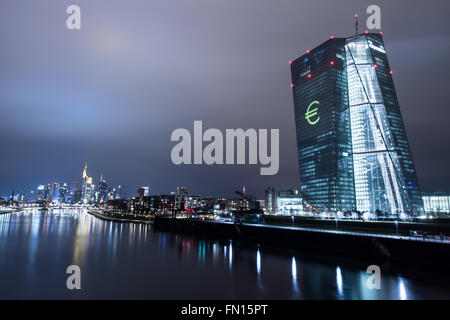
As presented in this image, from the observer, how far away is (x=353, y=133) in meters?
119

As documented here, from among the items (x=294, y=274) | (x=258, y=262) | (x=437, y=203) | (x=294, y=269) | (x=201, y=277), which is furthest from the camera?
(x=437, y=203)

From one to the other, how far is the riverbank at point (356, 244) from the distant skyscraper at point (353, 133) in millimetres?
65038

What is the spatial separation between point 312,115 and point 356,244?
103m

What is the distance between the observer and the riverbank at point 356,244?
33531 mm

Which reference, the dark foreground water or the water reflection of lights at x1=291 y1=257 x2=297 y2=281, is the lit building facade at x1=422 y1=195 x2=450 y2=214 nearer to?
the dark foreground water

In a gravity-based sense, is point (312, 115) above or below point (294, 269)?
above

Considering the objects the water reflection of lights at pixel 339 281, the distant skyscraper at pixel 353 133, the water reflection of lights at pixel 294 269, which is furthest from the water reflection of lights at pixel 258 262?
the distant skyscraper at pixel 353 133

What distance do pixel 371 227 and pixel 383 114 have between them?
69.9 meters

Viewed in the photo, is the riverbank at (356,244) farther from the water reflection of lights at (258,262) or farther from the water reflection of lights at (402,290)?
the water reflection of lights at (258,262)

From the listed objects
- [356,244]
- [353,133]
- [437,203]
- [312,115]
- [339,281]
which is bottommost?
Result: [339,281]

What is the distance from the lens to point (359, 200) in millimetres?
117688

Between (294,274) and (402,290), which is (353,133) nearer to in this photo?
Answer: (294,274)

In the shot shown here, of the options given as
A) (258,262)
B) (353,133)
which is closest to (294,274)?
(258,262)
